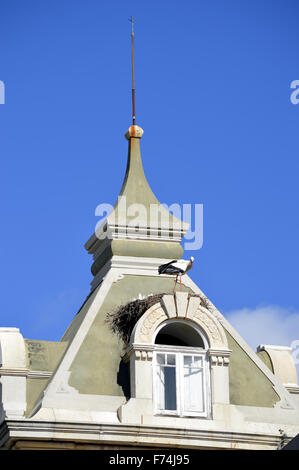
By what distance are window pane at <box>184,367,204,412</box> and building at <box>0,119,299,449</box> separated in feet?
0.07

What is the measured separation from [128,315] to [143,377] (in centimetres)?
179

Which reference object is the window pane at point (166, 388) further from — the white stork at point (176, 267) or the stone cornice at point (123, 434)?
the white stork at point (176, 267)

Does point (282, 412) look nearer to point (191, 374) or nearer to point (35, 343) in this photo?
point (191, 374)

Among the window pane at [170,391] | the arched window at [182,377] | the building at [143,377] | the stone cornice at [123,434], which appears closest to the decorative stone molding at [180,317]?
the building at [143,377]

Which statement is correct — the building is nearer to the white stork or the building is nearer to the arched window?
the arched window

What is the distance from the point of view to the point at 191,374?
108ft

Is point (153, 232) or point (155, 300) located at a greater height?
point (153, 232)

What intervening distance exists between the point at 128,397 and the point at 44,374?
198 centimetres

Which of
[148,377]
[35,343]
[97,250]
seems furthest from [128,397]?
[97,250]
